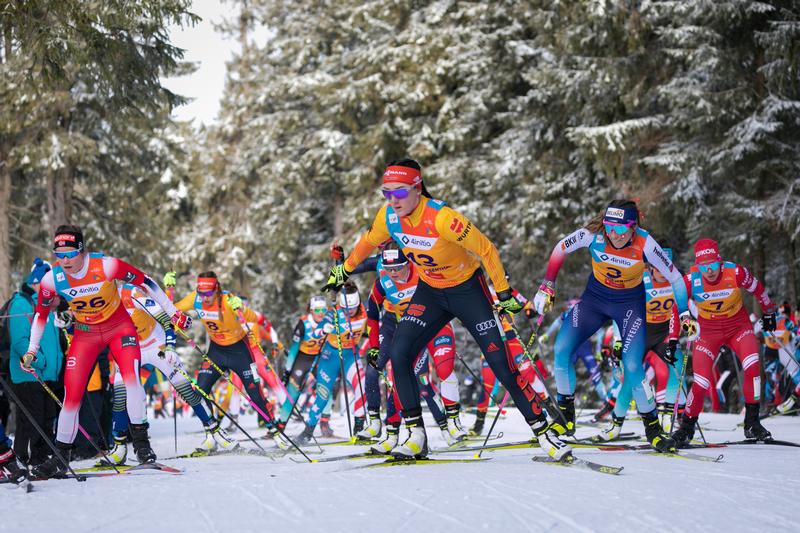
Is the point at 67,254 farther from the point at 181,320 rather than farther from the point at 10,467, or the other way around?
the point at 10,467

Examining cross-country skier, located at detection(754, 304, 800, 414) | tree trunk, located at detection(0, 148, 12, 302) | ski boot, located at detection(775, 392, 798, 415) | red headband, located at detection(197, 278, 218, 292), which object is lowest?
ski boot, located at detection(775, 392, 798, 415)

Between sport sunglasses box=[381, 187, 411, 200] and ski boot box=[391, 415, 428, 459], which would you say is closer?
sport sunglasses box=[381, 187, 411, 200]

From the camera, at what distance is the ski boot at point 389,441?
25.3 ft

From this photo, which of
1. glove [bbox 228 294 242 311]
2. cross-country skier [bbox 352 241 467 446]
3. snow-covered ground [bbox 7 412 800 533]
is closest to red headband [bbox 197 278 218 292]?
glove [bbox 228 294 242 311]

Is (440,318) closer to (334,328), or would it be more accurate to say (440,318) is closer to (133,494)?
(133,494)

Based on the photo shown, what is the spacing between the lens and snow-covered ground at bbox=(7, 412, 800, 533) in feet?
14.7

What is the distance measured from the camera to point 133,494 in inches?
225

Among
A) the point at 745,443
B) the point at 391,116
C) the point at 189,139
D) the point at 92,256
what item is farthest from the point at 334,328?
the point at 189,139

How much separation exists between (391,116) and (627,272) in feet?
62.9

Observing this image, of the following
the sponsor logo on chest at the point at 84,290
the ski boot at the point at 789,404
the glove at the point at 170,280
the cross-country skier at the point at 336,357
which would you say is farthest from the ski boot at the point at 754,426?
the glove at the point at 170,280

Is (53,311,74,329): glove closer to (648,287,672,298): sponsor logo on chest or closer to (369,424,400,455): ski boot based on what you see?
(369,424,400,455): ski boot

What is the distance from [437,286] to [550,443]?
1.45m

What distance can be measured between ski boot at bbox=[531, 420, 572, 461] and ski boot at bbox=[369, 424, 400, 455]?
1463 millimetres

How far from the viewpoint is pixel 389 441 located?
7.83 m
